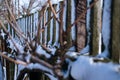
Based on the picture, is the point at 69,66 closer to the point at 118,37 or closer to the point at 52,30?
the point at 118,37

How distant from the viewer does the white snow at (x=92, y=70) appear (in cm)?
161

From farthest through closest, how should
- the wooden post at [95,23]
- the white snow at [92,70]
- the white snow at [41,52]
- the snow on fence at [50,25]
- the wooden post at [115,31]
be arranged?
the snow on fence at [50,25], the wooden post at [95,23], the white snow at [41,52], the wooden post at [115,31], the white snow at [92,70]

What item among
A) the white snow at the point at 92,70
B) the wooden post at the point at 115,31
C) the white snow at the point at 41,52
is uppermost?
the wooden post at the point at 115,31

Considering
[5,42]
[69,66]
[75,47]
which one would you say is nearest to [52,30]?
[5,42]

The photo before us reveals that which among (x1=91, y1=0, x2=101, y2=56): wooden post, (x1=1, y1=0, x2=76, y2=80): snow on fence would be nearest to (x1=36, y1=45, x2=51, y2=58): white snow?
(x1=1, y1=0, x2=76, y2=80): snow on fence

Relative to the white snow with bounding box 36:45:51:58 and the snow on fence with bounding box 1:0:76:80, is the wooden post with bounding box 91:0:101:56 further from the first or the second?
the white snow with bounding box 36:45:51:58

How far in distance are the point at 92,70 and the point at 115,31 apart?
0.48 meters

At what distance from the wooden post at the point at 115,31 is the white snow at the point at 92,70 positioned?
30cm

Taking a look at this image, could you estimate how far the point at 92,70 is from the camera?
67.8 inches

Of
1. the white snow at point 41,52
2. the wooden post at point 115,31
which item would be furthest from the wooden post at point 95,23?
the wooden post at point 115,31

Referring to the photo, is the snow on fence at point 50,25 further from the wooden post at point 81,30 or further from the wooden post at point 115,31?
the wooden post at point 115,31

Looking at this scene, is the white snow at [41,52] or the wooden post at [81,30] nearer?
the white snow at [41,52]

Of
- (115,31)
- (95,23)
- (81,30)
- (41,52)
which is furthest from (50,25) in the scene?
(115,31)

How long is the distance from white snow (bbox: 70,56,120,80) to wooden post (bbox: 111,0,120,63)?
0.30m
